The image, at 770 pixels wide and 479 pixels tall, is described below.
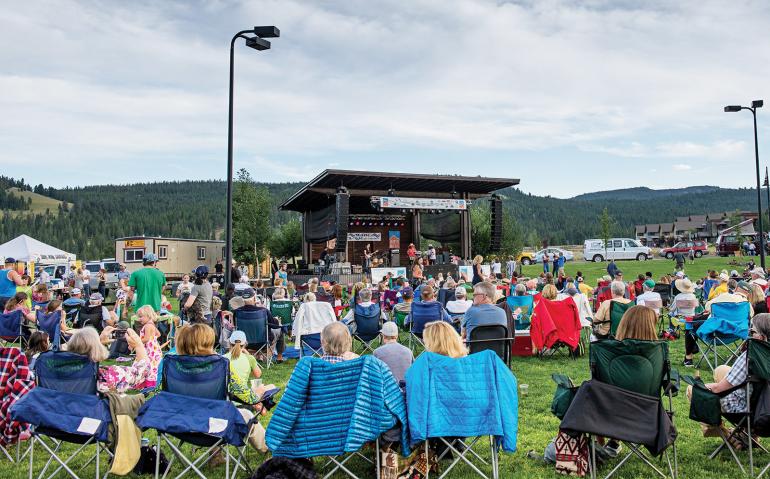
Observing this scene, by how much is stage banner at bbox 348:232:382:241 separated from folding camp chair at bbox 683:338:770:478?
24.6 metres

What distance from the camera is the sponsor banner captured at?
2853 centimetres

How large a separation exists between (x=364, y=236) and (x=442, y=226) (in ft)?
12.5

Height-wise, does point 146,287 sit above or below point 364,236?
below

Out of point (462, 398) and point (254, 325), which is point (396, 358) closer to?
point (462, 398)

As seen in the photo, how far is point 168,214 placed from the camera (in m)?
103

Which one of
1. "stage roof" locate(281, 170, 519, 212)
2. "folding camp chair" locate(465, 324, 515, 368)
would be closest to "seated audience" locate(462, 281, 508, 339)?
"folding camp chair" locate(465, 324, 515, 368)

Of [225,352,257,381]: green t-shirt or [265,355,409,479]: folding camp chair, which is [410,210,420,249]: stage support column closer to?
[225,352,257,381]: green t-shirt

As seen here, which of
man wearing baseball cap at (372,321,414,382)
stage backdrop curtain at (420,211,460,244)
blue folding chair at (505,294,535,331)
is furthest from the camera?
stage backdrop curtain at (420,211,460,244)

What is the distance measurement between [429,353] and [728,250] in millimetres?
37164

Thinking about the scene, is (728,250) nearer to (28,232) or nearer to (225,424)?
(225,424)

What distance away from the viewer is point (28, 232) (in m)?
103

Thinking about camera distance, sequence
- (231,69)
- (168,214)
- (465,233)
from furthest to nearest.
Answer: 1. (168,214)
2. (465,233)
3. (231,69)

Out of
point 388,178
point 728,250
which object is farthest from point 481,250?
point 388,178

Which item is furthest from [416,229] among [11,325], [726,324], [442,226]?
[726,324]
